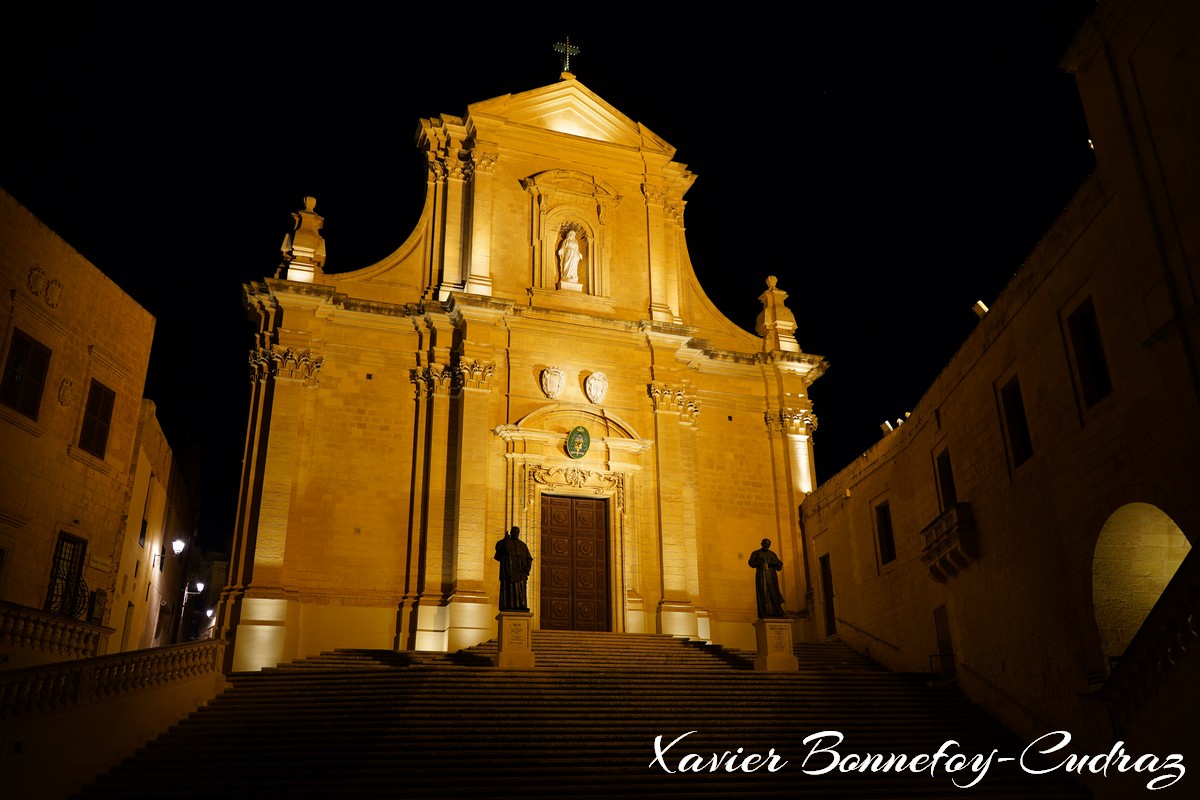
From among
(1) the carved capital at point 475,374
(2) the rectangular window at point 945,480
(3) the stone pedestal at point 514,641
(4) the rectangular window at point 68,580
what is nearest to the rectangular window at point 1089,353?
(2) the rectangular window at point 945,480

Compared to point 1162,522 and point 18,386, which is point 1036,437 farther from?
point 18,386

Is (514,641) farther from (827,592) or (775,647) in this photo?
(827,592)

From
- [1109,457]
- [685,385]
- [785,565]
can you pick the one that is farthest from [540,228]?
[1109,457]

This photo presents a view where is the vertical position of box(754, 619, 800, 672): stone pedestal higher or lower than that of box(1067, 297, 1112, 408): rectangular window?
lower

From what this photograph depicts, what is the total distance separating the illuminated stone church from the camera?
20.0 meters

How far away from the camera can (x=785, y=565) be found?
22.9 metres

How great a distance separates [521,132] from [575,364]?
637 centimetres

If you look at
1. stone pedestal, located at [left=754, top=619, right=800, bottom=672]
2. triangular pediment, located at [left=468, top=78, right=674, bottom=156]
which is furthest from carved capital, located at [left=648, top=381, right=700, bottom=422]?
stone pedestal, located at [left=754, top=619, right=800, bottom=672]

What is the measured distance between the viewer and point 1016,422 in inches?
551

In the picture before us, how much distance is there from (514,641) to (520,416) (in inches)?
289

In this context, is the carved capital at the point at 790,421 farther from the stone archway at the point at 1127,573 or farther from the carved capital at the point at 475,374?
the stone archway at the point at 1127,573

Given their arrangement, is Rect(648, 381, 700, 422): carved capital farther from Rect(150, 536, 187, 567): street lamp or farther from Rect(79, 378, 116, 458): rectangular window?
Rect(150, 536, 187, 567): street lamp

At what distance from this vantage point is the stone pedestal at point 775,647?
16.4 meters

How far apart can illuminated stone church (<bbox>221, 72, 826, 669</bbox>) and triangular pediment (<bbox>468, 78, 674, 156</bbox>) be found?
0.06m
